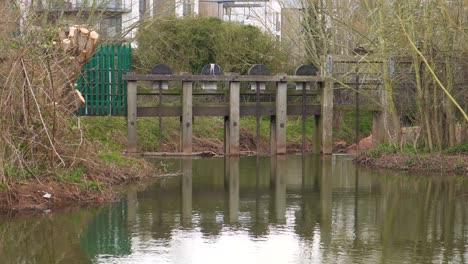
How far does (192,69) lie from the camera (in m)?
32.8

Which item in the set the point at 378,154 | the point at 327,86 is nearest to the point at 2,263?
the point at 378,154

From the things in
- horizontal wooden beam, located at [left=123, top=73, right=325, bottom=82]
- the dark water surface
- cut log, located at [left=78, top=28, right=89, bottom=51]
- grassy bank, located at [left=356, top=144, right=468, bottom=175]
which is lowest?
the dark water surface

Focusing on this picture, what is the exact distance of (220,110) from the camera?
26.2m

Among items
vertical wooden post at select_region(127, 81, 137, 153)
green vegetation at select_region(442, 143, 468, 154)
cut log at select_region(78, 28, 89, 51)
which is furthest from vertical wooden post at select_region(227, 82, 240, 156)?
cut log at select_region(78, 28, 89, 51)

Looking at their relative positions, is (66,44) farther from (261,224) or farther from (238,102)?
(238,102)

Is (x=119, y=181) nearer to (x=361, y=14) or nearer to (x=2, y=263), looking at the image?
(x=2, y=263)

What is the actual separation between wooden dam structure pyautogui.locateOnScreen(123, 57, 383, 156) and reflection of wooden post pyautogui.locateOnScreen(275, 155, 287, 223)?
1345 mm

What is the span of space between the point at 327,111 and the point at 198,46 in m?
7.59

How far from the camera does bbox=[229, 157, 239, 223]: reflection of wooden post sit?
15680 millimetres

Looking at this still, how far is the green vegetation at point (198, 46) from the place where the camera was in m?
32.3

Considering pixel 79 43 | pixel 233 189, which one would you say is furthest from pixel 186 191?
pixel 79 43

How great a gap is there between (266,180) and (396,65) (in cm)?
553

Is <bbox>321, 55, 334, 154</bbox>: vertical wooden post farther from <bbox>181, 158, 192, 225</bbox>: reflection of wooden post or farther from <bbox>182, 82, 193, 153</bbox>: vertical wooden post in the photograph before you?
<bbox>181, 158, 192, 225</bbox>: reflection of wooden post

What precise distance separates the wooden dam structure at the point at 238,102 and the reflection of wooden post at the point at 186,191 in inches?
60.0
